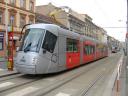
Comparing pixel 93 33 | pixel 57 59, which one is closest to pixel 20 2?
pixel 57 59

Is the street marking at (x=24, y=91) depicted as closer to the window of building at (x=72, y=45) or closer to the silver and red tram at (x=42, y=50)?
the silver and red tram at (x=42, y=50)

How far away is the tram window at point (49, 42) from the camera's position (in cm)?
1564

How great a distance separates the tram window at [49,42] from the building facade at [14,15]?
21.1 meters

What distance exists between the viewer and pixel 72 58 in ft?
67.1

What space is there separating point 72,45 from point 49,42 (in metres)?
4.94

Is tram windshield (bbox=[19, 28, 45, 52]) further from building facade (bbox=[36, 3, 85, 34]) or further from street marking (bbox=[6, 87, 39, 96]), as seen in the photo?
building facade (bbox=[36, 3, 85, 34])

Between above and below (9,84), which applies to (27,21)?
above

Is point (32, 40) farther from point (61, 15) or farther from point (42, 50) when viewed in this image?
point (61, 15)

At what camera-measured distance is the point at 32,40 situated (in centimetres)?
1551

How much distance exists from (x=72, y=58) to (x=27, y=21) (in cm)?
2891

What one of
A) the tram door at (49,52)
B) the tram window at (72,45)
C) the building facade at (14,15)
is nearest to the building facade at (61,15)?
the building facade at (14,15)

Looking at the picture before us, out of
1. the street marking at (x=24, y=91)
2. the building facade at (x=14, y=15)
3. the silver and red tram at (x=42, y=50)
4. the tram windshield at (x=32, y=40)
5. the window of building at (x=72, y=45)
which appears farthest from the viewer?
the building facade at (x=14, y=15)

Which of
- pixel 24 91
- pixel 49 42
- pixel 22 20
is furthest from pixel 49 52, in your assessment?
pixel 22 20

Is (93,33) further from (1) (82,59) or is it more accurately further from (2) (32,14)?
(1) (82,59)
